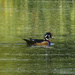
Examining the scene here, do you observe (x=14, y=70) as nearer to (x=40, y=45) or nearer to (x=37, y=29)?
(x=40, y=45)

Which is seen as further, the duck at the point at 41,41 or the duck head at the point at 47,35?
the duck head at the point at 47,35

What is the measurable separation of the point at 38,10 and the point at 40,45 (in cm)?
53

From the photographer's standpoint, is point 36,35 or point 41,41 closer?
point 41,41

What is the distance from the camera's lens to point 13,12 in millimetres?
3189

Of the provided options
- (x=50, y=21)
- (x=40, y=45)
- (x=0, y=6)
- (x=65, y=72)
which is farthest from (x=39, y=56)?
(x=0, y=6)

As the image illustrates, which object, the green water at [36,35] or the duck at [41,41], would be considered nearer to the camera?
the green water at [36,35]

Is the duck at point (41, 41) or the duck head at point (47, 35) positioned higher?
the duck head at point (47, 35)

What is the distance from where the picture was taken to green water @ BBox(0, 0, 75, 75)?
8.89ft

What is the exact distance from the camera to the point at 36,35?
120 inches

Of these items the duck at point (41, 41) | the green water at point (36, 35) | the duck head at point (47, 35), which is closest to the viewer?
the green water at point (36, 35)

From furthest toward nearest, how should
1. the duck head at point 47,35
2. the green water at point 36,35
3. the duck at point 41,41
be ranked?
the duck head at point 47,35, the duck at point 41,41, the green water at point 36,35

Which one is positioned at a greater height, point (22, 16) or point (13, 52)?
point (22, 16)

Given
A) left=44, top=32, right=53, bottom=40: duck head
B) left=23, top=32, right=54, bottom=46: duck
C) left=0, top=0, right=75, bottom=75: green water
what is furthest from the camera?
left=44, top=32, right=53, bottom=40: duck head

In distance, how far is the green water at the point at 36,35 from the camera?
8.89 feet
